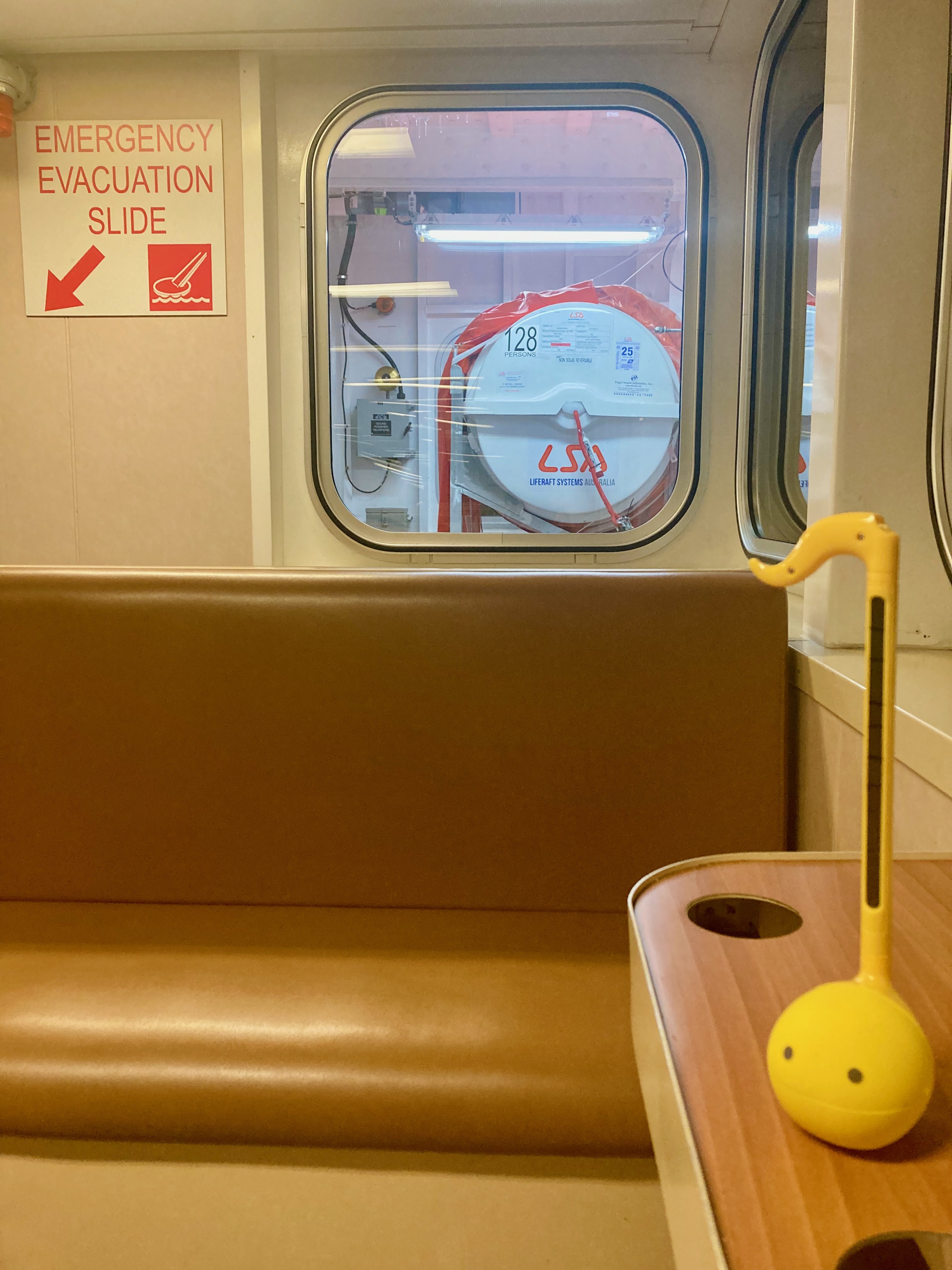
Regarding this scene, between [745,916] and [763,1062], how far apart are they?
0.80 feet

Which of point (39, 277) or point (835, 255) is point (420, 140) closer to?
point (39, 277)

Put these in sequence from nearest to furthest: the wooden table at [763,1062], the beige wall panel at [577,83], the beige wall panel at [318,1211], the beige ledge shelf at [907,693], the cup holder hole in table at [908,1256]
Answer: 1. the wooden table at [763,1062]
2. the cup holder hole in table at [908,1256]
3. the beige ledge shelf at [907,693]
4. the beige wall panel at [318,1211]
5. the beige wall panel at [577,83]

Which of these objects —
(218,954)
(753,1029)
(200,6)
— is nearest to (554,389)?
(200,6)

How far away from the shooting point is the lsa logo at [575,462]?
2676 mm

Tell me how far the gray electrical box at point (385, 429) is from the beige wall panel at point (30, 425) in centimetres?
87

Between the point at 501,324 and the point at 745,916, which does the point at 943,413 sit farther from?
the point at 501,324

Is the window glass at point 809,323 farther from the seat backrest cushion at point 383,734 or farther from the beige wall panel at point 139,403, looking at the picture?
the beige wall panel at point 139,403

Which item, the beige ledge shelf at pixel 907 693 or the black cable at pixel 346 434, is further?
the black cable at pixel 346 434

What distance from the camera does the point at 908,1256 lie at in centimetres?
77

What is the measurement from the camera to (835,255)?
5.37ft

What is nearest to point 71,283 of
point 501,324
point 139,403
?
point 139,403

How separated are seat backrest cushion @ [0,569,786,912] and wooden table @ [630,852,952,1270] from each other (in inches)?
30.2

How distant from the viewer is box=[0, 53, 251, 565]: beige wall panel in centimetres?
258

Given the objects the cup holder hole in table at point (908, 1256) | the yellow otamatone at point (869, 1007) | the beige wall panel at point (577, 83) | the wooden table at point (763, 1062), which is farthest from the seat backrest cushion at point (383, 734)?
the yellow otamatone at point (869, 1007)
